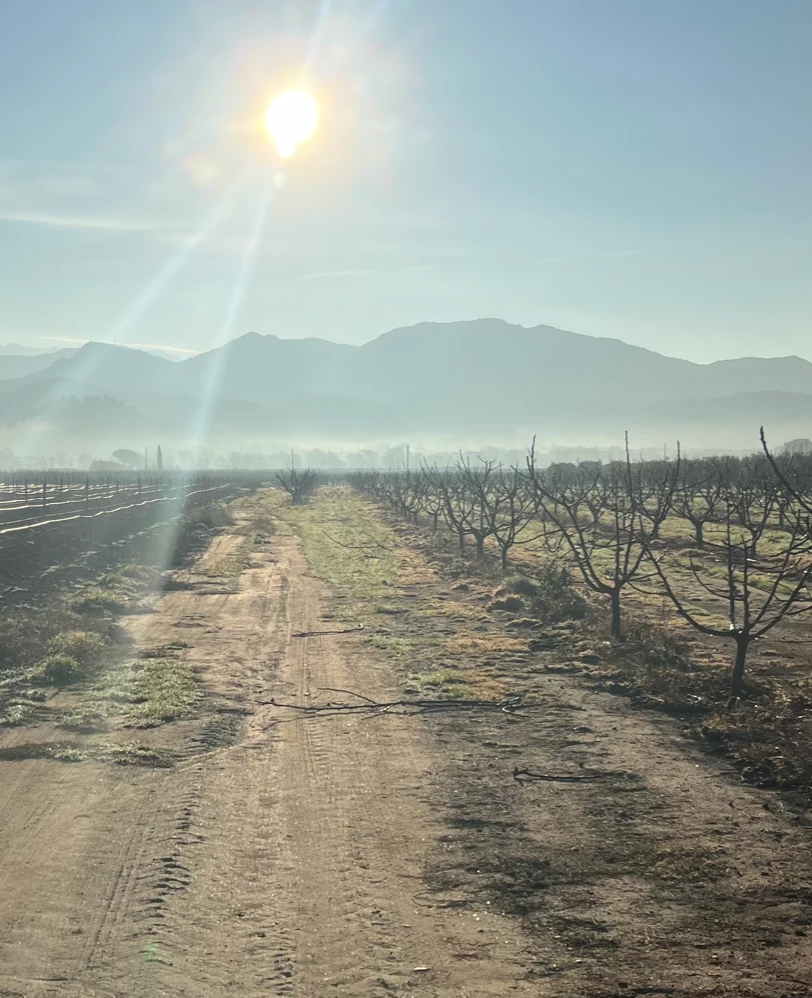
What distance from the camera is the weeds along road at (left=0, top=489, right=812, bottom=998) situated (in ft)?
14.5

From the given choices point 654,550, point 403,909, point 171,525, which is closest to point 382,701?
point 403,909

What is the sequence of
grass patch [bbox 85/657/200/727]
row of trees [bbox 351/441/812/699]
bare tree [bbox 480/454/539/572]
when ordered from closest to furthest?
grass patch [bbox 85/657/200/727] → row of trees [bbox 351/441/812/699] → bare tree [bbox 480/454/539/572]

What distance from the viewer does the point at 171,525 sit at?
118 feet

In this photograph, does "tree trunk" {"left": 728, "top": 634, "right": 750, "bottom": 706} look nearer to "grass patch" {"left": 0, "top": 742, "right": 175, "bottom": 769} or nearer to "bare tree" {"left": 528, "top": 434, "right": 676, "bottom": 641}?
"bare tree" {"left": 528, "top": 434, "right": 676, "bottom": 641}

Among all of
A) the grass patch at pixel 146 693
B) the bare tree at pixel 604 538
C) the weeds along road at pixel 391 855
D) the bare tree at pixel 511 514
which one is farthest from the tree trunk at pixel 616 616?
the grass patch at pixel 146 693

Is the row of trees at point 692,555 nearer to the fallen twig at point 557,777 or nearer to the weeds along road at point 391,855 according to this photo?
the weeds along road at point 391,855

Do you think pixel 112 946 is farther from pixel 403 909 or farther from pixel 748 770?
pixel 748 770

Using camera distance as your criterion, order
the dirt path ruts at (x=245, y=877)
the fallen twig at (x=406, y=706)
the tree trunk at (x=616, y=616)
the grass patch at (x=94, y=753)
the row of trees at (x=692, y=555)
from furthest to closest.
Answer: the tree trunk at (x=616, y=616) < the row of trees at (x=692, y=555) < the fallen twig at (x=406, y=706) < the grass patch at (x=94, y=753) < the dirt path ruts at (x=245, y=877)

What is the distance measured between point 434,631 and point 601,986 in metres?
10.3

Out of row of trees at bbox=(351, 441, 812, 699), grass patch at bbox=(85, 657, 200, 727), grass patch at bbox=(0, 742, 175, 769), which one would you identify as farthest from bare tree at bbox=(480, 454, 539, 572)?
grass patch at bbox=(0, 742, 175, 769)

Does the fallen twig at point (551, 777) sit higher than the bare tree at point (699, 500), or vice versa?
the bare tree at point (699, 500)

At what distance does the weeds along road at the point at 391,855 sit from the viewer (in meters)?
4.42

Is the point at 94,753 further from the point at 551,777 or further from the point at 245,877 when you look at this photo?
the point at 551,777

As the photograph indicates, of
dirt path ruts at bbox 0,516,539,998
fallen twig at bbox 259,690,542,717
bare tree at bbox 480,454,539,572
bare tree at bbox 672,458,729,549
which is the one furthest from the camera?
bare tree at bbox 672,458,729,549
